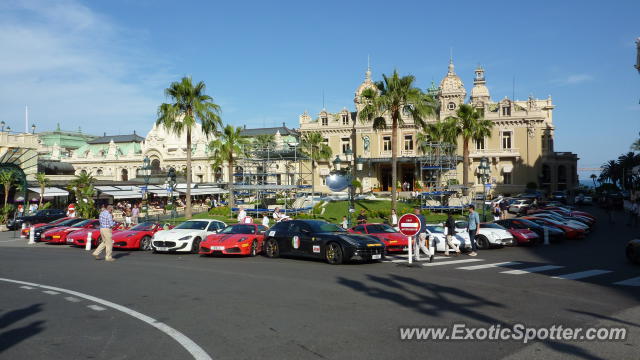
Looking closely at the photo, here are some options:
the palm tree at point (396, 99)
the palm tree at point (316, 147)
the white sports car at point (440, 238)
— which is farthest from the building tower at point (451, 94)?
the white sports car at point (440, 238)

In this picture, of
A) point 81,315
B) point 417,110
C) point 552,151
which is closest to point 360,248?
point 81,315

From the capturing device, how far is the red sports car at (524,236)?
Answer: 2238 centimetres

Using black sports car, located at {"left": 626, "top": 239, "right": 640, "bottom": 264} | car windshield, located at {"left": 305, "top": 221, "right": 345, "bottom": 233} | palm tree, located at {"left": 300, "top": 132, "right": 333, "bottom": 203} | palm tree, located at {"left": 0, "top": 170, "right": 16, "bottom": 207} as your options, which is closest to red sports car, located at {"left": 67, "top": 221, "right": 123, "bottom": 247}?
car windshield, located at {"left": 305, "top": 221, "right": 345, "bottom": 233}

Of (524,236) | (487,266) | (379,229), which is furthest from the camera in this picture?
(524,236)

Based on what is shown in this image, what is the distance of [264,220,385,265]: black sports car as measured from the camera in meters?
15.6

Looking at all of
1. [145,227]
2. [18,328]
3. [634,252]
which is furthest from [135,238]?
[634,252]

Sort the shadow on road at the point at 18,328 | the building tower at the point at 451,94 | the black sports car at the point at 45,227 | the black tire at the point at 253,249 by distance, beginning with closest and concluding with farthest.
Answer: the shadow on road at the point at 18,328 → the black tire at the point at 253,249 → the black sports car at the point at 45,227 → the building tower at the point at 451,94

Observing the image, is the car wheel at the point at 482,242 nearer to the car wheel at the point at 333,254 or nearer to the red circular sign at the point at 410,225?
the red circular sign at the point at 410,225

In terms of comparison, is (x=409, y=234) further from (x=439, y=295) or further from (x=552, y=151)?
(x=552, y=151)

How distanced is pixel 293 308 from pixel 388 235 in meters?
11.0

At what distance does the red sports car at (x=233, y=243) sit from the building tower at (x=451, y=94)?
53.6 meters

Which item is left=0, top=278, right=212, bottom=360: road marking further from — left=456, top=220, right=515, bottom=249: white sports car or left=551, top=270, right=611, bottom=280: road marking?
left=456, top=220, right=515, bottom=249: white sports car

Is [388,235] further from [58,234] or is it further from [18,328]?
[58,234]

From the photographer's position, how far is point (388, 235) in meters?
19.6
